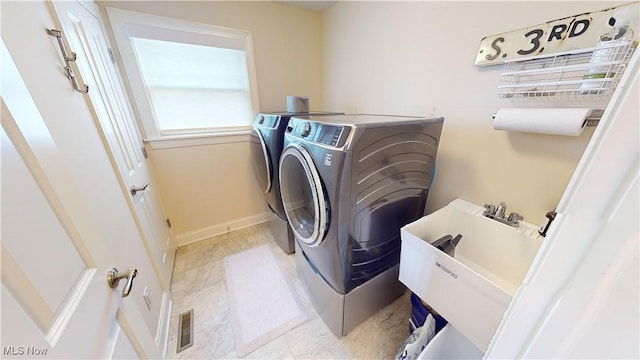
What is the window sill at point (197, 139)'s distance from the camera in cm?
189

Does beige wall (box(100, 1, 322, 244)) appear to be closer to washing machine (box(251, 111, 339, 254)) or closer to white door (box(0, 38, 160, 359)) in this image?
washing machine (box(251, 111, 339, 254))

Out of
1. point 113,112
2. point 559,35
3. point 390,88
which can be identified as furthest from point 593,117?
point 113,112

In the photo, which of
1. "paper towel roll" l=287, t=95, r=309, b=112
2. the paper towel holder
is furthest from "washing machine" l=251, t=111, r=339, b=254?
the paper towel holder

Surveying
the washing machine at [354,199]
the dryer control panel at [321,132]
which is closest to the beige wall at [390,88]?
the washing machine at [354,199]

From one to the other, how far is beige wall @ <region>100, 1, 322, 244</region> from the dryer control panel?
4.29 feet

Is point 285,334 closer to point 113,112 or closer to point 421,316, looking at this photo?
point 421,316

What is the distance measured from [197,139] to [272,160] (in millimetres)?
920

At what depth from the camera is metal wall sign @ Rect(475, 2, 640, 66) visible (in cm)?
76

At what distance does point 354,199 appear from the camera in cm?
95

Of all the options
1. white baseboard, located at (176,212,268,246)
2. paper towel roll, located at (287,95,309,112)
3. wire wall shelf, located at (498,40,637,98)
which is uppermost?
wire wall shelf, located at (498,40,637,98)

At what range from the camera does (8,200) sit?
34cm

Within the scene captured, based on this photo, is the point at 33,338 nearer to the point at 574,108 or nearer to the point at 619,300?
the point at 619,300

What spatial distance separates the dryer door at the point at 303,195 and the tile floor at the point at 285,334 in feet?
2.09

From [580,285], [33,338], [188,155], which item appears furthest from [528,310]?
[188,155]
